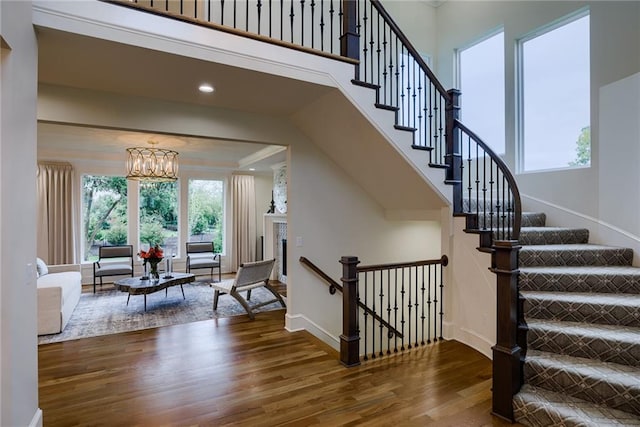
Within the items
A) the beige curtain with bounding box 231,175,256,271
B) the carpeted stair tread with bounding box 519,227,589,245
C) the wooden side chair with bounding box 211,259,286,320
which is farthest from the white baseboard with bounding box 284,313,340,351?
the beige curtain with bounding box 231,175,256,271

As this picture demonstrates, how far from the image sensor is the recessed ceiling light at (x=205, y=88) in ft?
10.4

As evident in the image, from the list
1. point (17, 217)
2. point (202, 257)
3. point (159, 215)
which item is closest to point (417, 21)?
point (17, 217)

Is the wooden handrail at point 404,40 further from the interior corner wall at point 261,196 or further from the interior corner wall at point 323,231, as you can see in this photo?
the interior corner wall at point 261,196

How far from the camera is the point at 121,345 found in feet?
12.2

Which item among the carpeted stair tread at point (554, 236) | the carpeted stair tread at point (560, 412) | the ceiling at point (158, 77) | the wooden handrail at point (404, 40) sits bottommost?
→ the carpeted stair tread at point (560, 412)

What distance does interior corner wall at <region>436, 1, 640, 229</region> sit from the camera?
12.1 ft

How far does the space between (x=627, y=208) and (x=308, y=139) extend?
11.9 feet

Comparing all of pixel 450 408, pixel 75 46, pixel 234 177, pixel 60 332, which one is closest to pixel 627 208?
pixel 450 408

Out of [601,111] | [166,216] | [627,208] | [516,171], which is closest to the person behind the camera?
[627,208]

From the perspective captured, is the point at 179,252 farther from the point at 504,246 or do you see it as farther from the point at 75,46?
the point at 504,246

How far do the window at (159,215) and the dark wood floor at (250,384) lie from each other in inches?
167

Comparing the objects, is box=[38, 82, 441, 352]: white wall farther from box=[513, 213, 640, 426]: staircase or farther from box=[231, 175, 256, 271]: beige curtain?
box=[231, 175, 256, 271]: beige curtain

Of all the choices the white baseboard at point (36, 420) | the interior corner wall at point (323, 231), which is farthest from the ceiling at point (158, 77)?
the white baseboard at point (36, 420)

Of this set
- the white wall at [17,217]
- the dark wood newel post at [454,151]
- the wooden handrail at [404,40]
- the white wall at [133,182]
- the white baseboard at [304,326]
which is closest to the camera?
the white wall at [17,217]
